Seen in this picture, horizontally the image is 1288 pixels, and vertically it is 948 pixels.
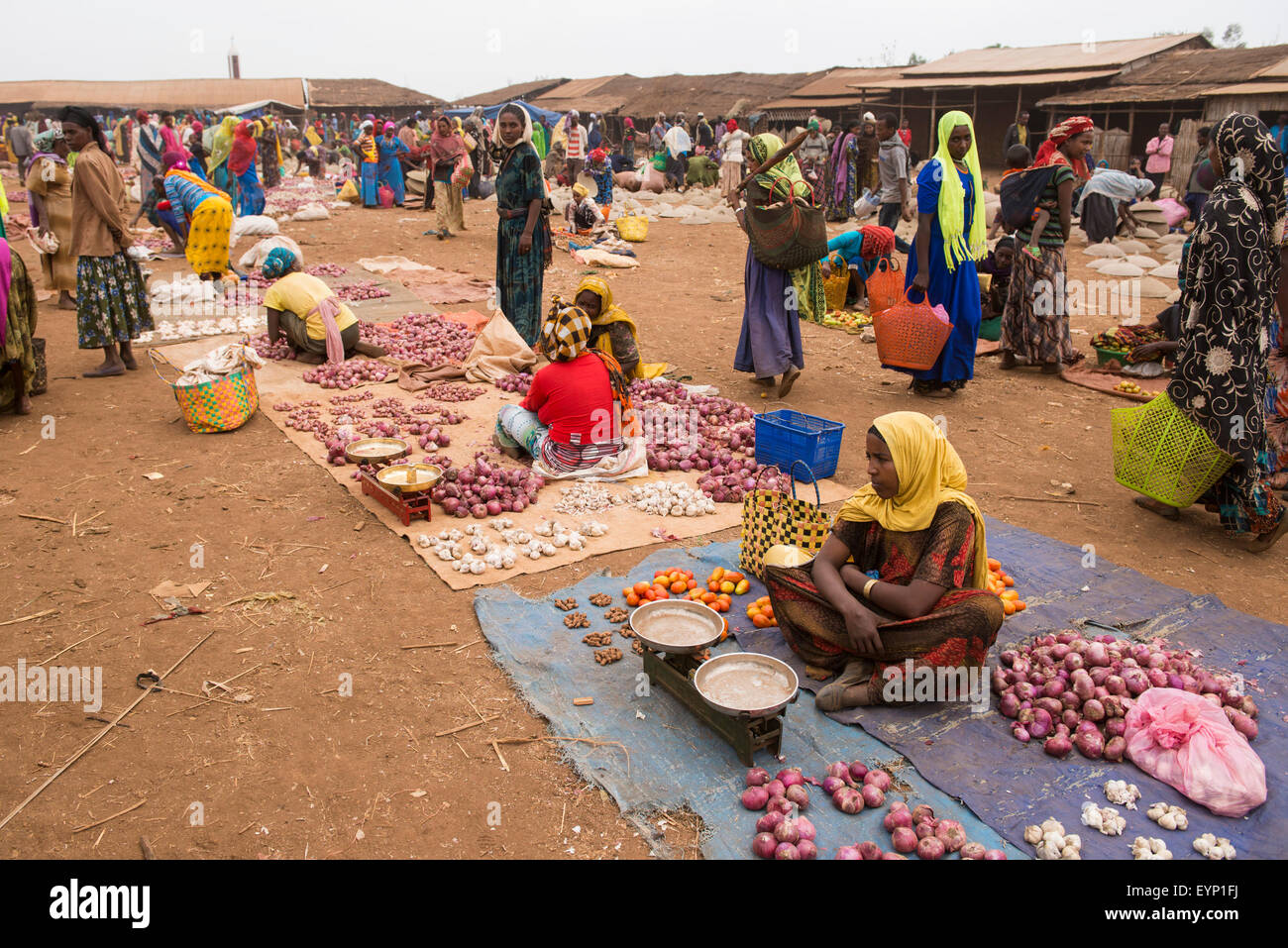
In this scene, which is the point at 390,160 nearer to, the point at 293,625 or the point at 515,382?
the point at 515,382

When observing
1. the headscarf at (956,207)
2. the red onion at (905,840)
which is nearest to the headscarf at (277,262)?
the headscarf at (956,207)

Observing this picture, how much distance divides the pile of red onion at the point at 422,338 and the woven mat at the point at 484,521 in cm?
83

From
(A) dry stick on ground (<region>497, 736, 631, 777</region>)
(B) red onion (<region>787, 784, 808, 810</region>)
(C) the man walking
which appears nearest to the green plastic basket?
(B) red onion (<region>787, 784, 808, 810</region>)

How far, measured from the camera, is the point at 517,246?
7758 mm

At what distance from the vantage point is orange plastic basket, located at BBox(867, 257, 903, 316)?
8.14 metres

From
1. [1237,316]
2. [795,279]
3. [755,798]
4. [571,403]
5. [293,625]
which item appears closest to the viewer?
[755,798]

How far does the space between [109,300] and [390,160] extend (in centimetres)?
1295

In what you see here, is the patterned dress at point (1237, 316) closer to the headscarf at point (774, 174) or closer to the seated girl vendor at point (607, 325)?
the headscarf at point (774, 174)

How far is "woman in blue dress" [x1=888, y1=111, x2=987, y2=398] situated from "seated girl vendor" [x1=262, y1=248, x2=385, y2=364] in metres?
4.61

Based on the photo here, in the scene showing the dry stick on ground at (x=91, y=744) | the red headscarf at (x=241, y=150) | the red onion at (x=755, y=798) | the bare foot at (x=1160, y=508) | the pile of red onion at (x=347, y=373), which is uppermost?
the red headscarf at (x=241, y=150)

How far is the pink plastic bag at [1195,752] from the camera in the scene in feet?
8.98

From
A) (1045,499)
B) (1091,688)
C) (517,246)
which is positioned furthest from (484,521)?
(517,246)

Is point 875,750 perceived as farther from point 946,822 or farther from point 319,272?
point 319,272
